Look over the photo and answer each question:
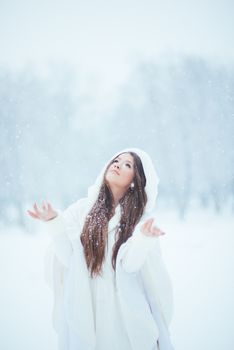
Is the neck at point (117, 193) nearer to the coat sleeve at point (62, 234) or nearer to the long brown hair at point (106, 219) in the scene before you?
the long brown hair at point (106, 219)

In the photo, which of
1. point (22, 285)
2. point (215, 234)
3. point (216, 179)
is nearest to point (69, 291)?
point (22, 285)

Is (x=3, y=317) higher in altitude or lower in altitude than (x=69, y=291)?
lower

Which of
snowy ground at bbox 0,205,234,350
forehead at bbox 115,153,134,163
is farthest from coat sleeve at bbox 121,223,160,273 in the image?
snowy ground at bbox 0,205,234,350

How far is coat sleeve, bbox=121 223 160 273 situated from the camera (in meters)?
1.17

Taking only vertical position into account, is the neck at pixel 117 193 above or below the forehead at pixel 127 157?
below

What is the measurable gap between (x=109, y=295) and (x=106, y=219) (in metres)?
0.23

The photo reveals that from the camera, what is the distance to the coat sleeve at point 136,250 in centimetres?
117

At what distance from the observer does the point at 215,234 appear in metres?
2.50

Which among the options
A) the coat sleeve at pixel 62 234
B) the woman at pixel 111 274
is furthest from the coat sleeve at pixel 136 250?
the coat sleeve at pixel 62 234

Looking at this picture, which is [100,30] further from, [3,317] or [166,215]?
[3,317]

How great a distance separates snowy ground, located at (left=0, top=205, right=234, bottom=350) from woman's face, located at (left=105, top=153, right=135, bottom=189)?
3.03 ft

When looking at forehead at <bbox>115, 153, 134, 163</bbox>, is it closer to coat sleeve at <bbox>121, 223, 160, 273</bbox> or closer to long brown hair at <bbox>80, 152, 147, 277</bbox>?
long brown hair at <bbox>80, 152, 147, 277</bbox>

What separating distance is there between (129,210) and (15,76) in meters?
1.71

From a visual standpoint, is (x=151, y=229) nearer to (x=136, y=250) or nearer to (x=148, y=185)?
(x=136, y=250)
